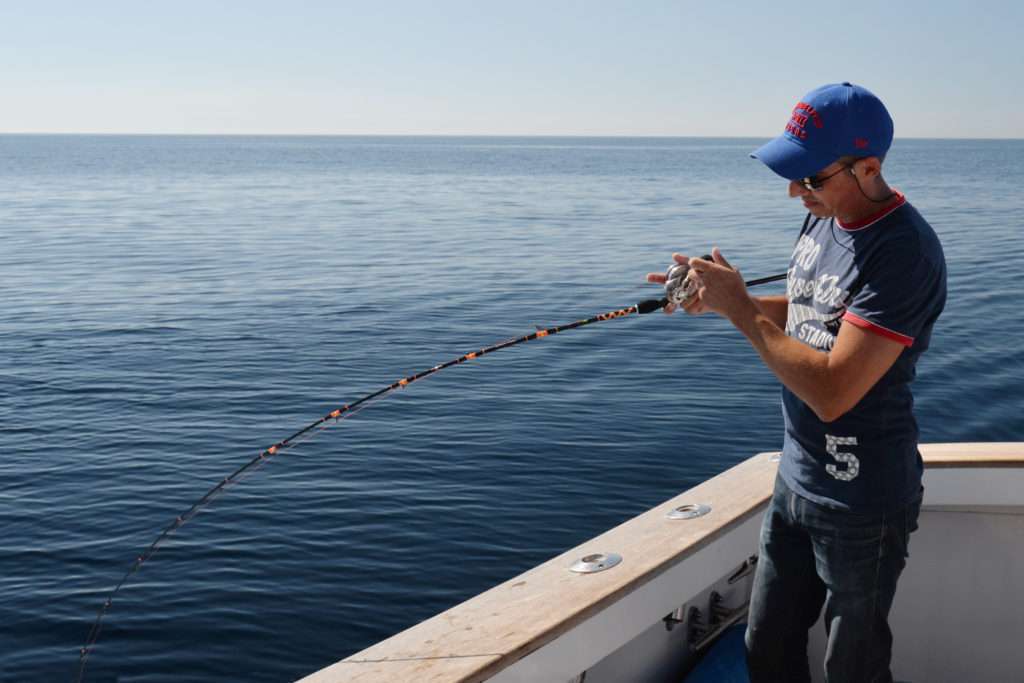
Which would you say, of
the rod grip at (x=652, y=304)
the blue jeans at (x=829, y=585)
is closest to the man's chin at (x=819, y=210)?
the rod grip at (x=652, y=304)

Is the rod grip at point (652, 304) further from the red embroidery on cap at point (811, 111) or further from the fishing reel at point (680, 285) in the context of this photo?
the red embroidery on cap at point (811, 111)

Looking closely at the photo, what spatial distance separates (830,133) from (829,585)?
3.35ft

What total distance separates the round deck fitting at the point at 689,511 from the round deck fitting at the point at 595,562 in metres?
0.34

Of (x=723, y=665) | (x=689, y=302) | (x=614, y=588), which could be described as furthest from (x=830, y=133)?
(x=723, y=665)

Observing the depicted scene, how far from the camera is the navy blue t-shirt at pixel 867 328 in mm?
2240

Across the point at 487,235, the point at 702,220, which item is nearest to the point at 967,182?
the point at 702,220

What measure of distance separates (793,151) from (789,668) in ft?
4.35

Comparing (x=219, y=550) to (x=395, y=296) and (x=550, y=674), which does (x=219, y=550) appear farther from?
(x=395, y=296)

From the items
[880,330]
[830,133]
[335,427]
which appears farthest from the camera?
[335,427]

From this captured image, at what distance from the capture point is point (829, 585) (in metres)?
2.51

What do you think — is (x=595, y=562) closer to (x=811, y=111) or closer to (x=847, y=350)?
(x=847, y=350)

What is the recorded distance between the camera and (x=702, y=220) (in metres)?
37.6

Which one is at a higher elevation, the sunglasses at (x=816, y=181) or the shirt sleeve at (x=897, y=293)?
the sunglasses at (x=816, y=181)

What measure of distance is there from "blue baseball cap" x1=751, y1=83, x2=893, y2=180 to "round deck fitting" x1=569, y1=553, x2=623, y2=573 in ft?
3.47
